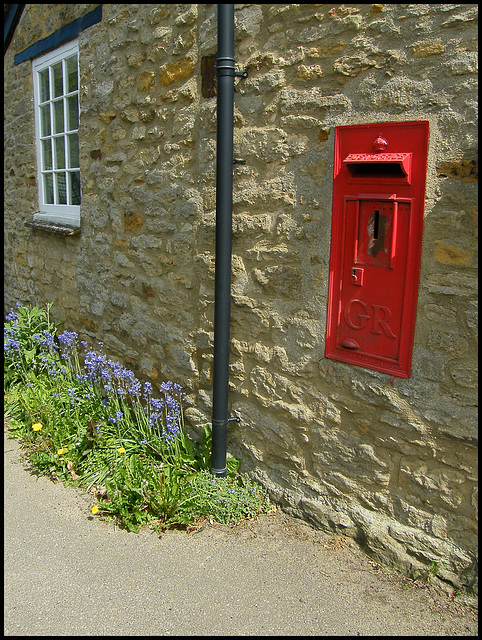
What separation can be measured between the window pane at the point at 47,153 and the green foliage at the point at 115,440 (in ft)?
5.72

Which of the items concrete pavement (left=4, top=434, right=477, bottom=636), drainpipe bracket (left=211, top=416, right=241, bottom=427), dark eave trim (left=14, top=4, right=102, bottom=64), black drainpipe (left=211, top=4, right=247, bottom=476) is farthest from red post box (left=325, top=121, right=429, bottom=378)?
dark eave trim (left=14, top=4, right=102, bottom=64)

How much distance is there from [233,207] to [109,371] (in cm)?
185

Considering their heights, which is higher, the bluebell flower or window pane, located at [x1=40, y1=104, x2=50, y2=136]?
window pane, located at [x1=40, y1=104, x2=50, y2=136]

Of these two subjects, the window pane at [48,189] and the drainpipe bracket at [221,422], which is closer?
the drainpipe bracket at [221,422]

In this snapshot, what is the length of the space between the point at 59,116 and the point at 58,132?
0.50ft

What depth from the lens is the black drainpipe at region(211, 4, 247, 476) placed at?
3.05 meters

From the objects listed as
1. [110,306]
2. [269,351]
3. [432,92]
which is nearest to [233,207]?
[269,351]

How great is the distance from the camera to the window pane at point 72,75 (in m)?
5.01

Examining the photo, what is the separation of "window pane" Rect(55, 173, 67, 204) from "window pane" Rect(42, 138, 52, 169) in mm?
245

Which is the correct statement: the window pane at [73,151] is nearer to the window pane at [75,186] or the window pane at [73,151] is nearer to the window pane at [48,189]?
the window pane at [75,186]

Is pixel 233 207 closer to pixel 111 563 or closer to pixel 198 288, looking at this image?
pixel 198 288

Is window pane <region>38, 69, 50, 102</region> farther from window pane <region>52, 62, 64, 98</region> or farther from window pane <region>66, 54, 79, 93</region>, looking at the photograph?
window pane <region>66, 54, 79, 93</region>

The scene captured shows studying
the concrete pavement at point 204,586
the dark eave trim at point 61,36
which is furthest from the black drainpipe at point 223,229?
the dark eave trim at point 61,36

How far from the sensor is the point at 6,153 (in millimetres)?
6555
